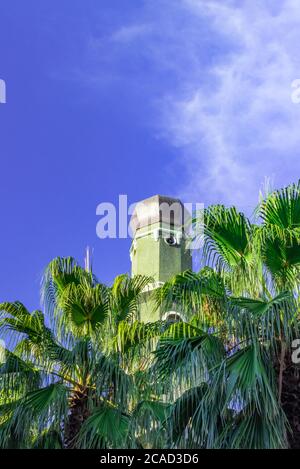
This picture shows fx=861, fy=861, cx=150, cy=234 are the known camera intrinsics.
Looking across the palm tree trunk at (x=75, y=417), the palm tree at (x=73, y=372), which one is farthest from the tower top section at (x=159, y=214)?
the palm tree trunk at (x=75, y=417)

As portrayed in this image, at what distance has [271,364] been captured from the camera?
10930 mm

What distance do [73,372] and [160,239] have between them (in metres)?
14.0

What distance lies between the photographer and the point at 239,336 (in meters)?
11.1

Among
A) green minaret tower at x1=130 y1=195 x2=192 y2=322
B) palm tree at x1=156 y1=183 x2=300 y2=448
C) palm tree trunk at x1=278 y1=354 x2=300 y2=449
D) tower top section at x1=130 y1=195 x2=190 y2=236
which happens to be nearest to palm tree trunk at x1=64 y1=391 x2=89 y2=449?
palm tree at x1=156 y1=183 x2=300 y2=448

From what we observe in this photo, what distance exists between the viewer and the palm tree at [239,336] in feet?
34.3

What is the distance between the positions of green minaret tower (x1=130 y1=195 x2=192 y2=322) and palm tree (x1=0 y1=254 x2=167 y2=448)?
11825 millimetres

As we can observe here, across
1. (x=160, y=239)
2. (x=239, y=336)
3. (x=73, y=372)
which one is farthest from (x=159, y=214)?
(x=239, y=336)

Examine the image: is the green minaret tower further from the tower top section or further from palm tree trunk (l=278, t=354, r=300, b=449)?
palm tree trunk (l=278, t=354, r=300, b=449)

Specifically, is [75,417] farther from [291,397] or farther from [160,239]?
[160,239]

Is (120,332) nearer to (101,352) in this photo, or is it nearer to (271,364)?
(101,352)

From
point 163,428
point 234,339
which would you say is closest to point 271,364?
point 234,339

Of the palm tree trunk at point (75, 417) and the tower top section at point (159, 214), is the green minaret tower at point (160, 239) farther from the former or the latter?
the palm tree trunk at point (75, 417)

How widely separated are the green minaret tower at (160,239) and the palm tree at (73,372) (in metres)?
11.8
